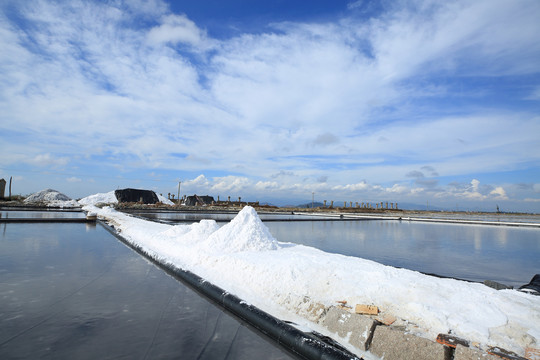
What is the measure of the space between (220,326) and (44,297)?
9.76 feet

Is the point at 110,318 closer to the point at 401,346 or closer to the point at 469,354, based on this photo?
the point at 401,346

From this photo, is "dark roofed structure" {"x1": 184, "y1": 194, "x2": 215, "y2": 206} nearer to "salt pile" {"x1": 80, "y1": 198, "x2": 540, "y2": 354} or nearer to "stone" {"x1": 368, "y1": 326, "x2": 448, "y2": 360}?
"salt pile" {"x1": 80, "y1": 198, "x2": 540, "y2": 354}

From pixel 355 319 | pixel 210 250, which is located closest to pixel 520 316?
pixel 355 319

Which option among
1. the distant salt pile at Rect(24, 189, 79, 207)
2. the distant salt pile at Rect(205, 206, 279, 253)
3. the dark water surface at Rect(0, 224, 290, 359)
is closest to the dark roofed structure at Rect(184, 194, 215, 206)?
the distant salt pile at Rect(24, 189, 79, 207)

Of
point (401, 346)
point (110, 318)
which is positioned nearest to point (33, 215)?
point (110, 318)

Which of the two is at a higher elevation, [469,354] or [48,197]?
[48,197]

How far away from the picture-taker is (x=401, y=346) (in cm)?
291

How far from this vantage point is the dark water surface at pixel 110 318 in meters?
3.15

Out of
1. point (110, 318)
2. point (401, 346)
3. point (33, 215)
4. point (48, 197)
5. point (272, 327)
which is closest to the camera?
point (401, 346)

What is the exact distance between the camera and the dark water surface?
3148 millimetres

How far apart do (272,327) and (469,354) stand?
78.5 inches

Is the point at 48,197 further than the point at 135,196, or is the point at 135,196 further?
the point at 135,196

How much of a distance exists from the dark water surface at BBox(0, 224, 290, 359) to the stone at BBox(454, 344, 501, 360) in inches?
65.4

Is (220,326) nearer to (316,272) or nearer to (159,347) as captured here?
(159,347)
